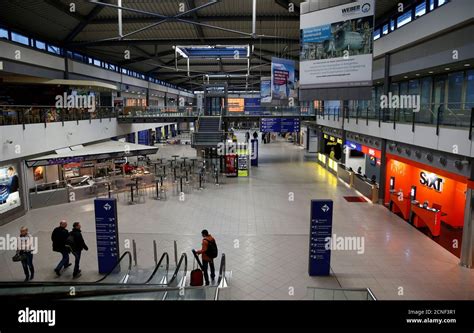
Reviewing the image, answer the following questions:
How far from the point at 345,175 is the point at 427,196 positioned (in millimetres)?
5385

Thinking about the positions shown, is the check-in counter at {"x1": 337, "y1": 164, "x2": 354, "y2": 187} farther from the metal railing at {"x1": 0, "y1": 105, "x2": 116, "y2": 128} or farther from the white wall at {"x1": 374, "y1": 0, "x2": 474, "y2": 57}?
the metal railing at {"x1": 0, "y1": 105, "x2": 116, "y2": 128}

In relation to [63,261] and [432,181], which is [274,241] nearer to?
[63,261]

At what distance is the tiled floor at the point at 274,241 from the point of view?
7.48m

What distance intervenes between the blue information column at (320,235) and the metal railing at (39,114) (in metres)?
10.7

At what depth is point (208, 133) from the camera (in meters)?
23.9

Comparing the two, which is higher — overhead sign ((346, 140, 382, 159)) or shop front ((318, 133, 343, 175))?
overhead sign ((346, 140, 382, 159))

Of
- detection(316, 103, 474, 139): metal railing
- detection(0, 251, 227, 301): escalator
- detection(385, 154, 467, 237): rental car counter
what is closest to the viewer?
detection(0, 251, 227, 301): escalator

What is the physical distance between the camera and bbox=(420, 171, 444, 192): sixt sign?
1248 centimetres

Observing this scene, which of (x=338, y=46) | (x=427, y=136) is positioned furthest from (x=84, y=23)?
(x=427, y=136)

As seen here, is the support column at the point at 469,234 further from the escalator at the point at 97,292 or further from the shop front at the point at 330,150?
the shop front at the point at 330,150

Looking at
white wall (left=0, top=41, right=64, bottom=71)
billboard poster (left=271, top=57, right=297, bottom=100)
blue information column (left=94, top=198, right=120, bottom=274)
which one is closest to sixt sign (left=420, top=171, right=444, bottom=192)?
billboard poster (left=271, top=57, right=297, bottom=100)

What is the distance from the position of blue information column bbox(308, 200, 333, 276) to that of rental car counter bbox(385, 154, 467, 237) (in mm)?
4320

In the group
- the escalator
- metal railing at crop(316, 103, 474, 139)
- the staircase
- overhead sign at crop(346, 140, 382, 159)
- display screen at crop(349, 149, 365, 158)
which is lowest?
the escalator
